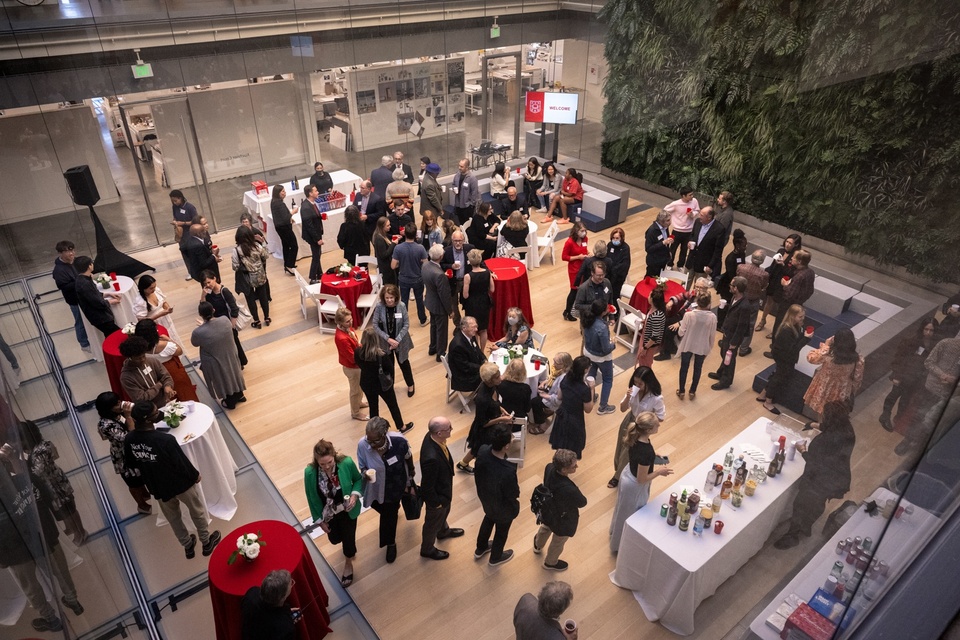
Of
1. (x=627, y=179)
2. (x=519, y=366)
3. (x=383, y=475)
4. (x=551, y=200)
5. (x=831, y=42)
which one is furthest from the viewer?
(x=627, y=179)

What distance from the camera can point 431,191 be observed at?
Answer: 1038cm

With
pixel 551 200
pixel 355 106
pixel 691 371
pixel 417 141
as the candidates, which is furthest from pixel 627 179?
pixel 691 371

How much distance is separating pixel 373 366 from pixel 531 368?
1776mm

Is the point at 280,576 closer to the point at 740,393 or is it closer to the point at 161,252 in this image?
the point at 740,393

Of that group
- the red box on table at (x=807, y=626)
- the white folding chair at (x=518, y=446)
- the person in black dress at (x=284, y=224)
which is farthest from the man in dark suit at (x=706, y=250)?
the red box on table at (x=807, y=626)

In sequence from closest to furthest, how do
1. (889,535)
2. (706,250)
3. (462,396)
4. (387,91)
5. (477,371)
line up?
(889,535) < (477,371) < (462,396) < (706,250) < (387,91)

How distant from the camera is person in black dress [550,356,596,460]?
546 cm

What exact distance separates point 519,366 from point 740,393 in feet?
11.4

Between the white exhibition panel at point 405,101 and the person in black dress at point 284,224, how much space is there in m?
4.63

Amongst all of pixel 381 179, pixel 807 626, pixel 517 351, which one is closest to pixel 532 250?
pixel 381 179

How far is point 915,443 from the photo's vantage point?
235cm

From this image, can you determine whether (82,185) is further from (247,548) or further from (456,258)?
(247,548)

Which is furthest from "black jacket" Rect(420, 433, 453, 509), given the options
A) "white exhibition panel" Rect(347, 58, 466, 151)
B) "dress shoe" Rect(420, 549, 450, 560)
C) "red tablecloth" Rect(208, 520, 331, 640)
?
"white exhibition panel" Rect(347, 58, 466, 151)

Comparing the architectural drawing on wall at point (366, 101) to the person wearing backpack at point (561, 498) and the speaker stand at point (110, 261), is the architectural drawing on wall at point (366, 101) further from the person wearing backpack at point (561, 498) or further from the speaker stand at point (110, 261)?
the person wearing backpack at point (561, 498)
